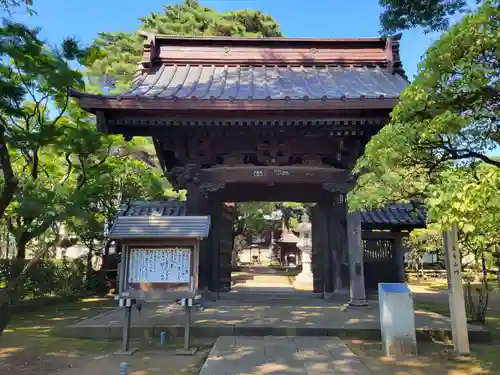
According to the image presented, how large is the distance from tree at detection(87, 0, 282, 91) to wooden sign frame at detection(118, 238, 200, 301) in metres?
18.4

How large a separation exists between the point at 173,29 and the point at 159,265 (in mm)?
20284

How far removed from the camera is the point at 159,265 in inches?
241

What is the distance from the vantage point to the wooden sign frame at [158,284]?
5.96 m

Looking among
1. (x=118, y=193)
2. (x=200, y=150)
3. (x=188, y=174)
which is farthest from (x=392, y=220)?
(x=118, y=193)

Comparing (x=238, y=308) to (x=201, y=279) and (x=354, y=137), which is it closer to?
(x=201, y=279)

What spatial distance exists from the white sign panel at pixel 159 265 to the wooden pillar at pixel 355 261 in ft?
13.5

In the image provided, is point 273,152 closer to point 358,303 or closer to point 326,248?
point 326,248

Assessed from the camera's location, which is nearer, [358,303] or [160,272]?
[160,272]

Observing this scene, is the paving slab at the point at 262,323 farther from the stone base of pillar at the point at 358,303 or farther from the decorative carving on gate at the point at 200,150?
the decorative carving on gate at the point at 200,150

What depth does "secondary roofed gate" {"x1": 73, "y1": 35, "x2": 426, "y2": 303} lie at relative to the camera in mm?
7429

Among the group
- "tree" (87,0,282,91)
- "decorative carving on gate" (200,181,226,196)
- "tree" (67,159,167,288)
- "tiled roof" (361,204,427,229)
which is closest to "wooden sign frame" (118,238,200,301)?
"decorative carving on gate" (200,181,226,196)

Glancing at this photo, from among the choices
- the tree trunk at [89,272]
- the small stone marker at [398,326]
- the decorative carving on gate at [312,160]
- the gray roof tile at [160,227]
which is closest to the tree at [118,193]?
the tree trunk at [89,272]

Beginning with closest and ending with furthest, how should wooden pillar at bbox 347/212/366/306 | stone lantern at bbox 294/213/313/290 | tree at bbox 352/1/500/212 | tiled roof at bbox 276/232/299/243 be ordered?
tree at bbox 352/1/500/212 < wooden pillar at bbox 347/212/366/306 < stone lantern at bbox 294/213/313/290 < tiled roof at bbox 276/232/299/243

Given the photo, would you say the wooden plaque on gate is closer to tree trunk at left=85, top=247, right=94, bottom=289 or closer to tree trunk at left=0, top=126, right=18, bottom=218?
tree trunk at left=0, top=126, right=18, bottom=218
